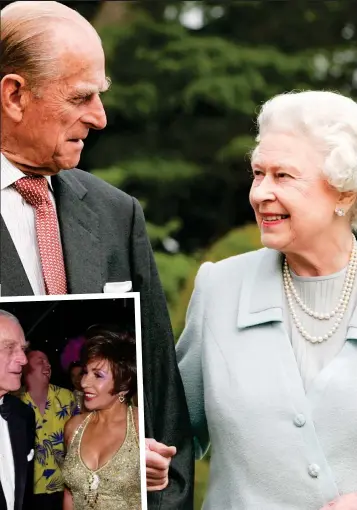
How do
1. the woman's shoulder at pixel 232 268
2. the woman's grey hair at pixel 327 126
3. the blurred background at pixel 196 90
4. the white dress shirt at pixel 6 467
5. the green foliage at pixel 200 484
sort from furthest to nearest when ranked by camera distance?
the blurred background at pixel 196 90 < the green foliage at pixel 200 484 < the woman's shoulder at pixel 232 268 < the woman's grey hair at pixel 327 126 < the white dress shirt at pixel 6 467

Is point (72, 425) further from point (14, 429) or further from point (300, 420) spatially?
point (300, 420)

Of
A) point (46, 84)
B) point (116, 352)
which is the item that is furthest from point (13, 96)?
point (116, 352)

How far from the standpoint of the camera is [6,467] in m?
2.40

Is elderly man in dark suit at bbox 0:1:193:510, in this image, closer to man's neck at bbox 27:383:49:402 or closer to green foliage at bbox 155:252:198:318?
man's neck at bbox 27:383:49:402

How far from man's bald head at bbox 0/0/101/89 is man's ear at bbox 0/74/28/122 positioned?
0.02 m

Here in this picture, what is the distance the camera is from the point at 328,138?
263 cm

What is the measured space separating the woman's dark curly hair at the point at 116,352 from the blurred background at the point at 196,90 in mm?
4169

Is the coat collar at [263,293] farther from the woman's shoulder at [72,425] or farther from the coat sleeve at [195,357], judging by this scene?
the woman's shoulder at [72,425]

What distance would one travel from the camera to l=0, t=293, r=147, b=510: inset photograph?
2.43 metres

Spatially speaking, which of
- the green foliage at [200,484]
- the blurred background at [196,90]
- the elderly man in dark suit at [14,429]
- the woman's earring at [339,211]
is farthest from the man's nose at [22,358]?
the blurred background at [196,90]

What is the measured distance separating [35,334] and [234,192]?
15.5ft

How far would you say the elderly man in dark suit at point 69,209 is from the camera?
2.48 m

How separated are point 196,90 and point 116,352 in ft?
15.1

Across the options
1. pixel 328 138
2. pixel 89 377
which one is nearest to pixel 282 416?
pixel 89 377
